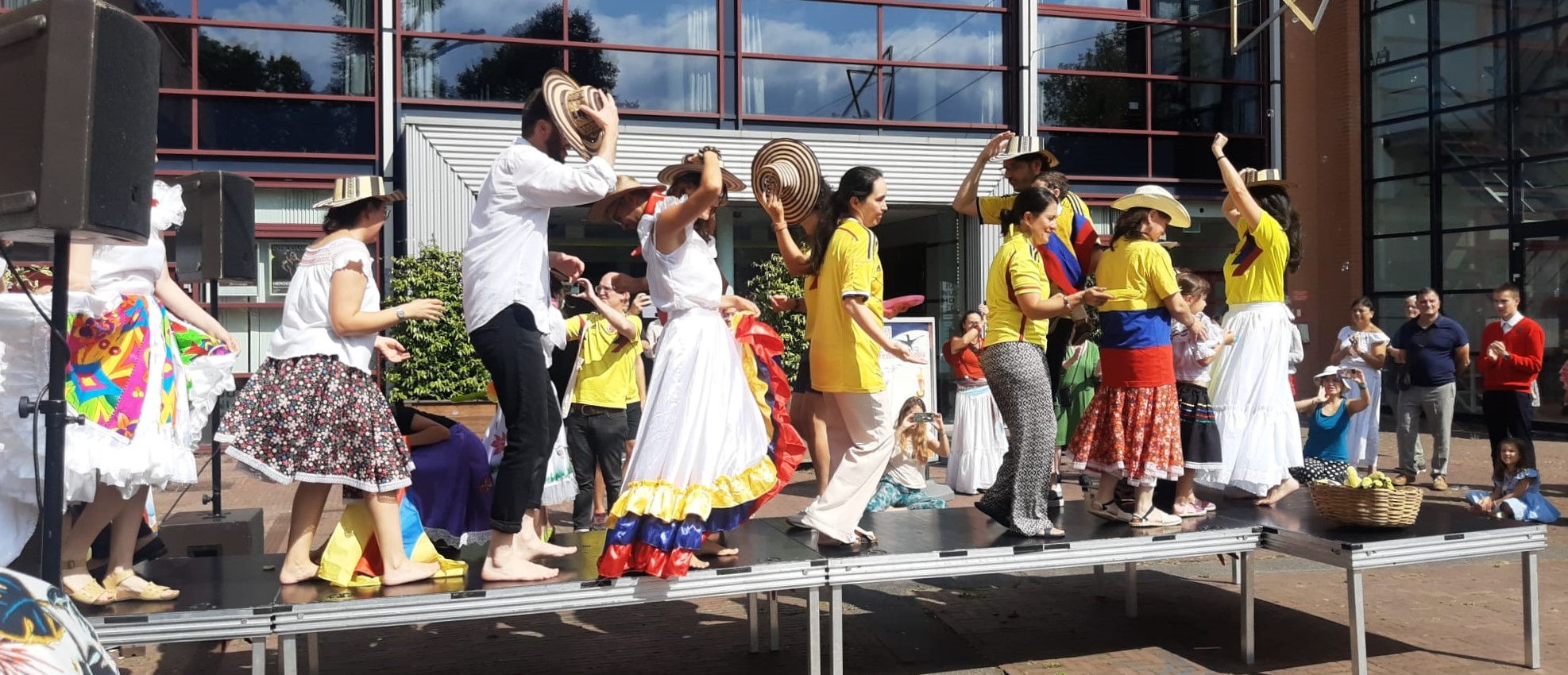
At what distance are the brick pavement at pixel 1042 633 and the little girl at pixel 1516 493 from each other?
0.91 meters

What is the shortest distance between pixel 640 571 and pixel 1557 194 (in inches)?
672

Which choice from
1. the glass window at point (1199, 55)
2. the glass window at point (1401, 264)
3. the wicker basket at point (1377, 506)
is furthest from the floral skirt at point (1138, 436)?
the glass window at point (1401, 264)

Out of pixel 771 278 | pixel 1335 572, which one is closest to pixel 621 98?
pixel 771 278

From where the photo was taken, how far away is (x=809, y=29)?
56.2 ft

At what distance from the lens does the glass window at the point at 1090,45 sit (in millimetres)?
18062

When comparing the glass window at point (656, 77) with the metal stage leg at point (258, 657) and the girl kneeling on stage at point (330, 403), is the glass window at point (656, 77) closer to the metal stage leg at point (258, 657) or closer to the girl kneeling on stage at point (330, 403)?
the girl kneeling on stage at point (330, 403)

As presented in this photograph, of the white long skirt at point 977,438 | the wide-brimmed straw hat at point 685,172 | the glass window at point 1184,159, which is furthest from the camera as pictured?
the glass window at point 1184,159

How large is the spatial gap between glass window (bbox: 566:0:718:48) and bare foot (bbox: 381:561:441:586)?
12580mm

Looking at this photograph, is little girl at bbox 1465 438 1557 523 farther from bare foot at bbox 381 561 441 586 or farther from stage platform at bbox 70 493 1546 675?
bare foot at bbox 381 561 441 586

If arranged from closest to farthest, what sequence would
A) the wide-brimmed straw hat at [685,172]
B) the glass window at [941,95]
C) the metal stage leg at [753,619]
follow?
the wide-brimmed straw hat at [685,172], the metal stage leg at [753,619], the glass window at [941,95]

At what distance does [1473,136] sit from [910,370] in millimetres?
11515

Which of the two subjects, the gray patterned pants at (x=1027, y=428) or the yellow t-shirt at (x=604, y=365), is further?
the yellow t-shirt at (x=604, y=365)

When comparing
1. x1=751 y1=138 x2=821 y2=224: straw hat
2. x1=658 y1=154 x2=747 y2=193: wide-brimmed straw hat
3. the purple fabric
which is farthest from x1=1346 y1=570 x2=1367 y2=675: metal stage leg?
the purple fabric

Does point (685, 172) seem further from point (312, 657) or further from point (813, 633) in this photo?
point (312, 657)
